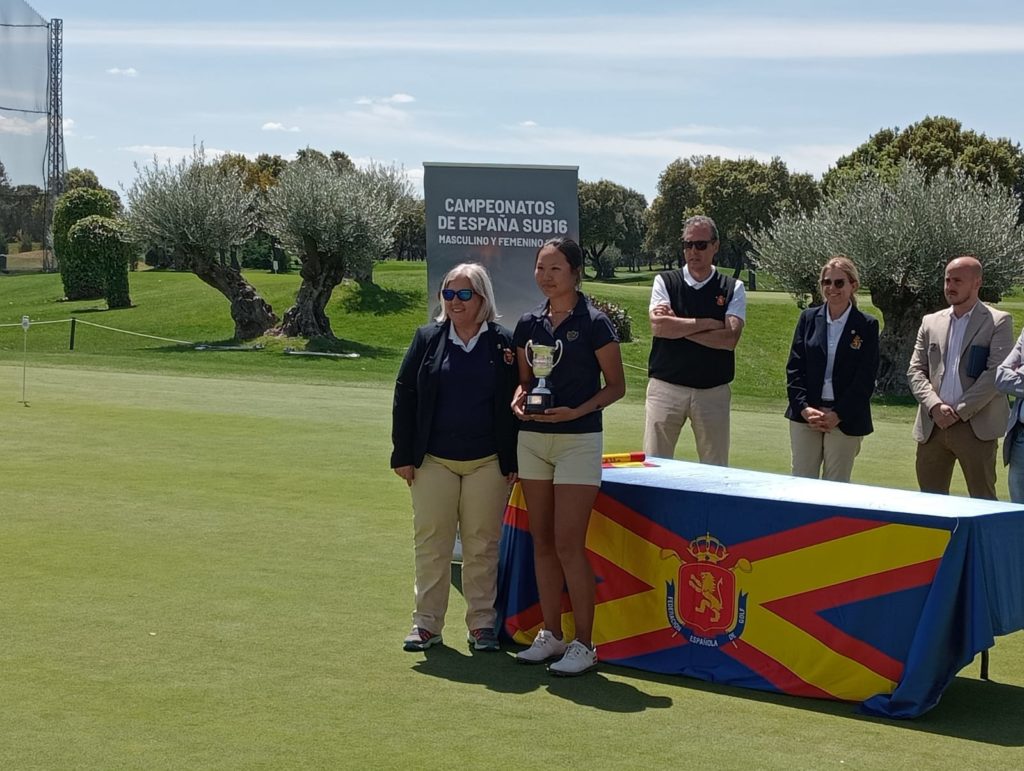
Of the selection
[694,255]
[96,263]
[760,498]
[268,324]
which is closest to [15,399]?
[694,255]

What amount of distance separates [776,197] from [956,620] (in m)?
83.1

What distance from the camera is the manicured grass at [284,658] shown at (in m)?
5.21

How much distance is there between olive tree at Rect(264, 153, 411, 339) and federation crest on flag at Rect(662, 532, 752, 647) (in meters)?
32.3

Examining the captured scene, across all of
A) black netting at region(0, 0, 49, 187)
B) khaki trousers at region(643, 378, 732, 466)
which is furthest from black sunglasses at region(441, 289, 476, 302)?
black netting at region(0, 0, 49, 187)

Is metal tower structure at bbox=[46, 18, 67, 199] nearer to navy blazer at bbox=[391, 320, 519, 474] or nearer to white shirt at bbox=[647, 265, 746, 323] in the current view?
white shirt at bbox=[647, 265, 746, 323]

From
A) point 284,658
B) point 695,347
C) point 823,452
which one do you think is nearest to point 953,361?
point 823,452

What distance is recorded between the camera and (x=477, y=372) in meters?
6.79

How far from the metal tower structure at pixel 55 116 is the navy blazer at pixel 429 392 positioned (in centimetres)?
5972

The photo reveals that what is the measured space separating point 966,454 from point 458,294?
3.72 metres

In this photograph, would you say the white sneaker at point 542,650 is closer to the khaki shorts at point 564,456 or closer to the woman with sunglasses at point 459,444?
the woman with sunglasses at point 459,444

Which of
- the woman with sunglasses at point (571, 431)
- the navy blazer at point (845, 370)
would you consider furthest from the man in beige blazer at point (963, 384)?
the woman with sunglasses at point (571, 431)

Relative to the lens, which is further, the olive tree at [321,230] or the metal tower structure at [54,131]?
the metal tower structure at [54,131]

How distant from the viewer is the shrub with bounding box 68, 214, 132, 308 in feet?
153

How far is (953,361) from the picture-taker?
27.2 feet
